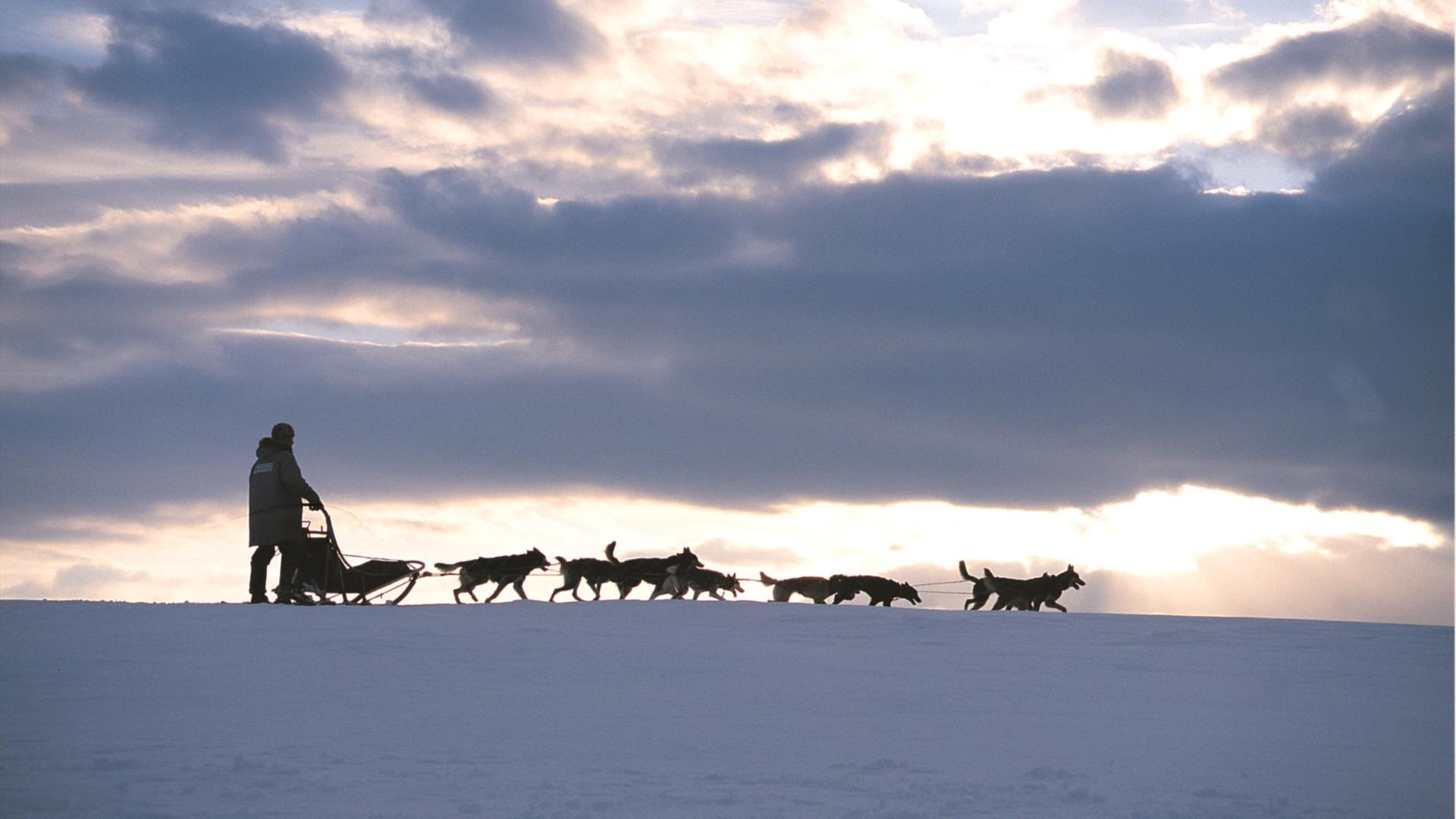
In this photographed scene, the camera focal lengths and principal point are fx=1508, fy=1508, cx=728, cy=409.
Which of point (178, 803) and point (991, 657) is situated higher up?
point (991, 657)

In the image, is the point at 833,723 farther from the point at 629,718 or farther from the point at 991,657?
the point at 991,657

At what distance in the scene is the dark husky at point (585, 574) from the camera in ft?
59.1

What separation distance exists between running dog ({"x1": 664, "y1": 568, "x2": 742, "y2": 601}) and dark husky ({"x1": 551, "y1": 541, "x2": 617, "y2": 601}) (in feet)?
2.21

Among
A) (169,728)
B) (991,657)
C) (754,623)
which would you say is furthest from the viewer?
(754,623)

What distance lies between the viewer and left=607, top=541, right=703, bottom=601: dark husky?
18391mm

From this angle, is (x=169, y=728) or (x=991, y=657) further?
(x=991, y=657)

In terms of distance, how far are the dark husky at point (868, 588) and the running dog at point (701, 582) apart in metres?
2.36

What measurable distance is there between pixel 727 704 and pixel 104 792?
3.52 meters

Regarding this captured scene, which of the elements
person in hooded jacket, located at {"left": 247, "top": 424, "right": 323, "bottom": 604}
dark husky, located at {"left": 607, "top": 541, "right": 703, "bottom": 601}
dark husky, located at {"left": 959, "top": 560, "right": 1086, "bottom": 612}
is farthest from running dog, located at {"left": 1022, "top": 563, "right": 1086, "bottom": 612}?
person in hooded jacket, located at {"left": 247, "top": 424, "right": 323, "bottom": 604}

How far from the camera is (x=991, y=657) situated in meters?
10.6

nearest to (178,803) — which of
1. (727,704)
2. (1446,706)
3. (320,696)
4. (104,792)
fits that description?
(104,792)

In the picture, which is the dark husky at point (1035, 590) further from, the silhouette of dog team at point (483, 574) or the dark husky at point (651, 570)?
the dark husky at point (651, 570)

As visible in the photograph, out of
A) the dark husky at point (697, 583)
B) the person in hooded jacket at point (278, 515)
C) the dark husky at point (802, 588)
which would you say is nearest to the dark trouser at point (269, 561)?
the person in hooded jacket at point (278, 515)

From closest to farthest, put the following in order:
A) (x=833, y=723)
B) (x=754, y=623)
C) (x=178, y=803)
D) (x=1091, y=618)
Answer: (x=178, y=803), (x=833, y=723), (x=754, y=623), (x=1091, y=618)
